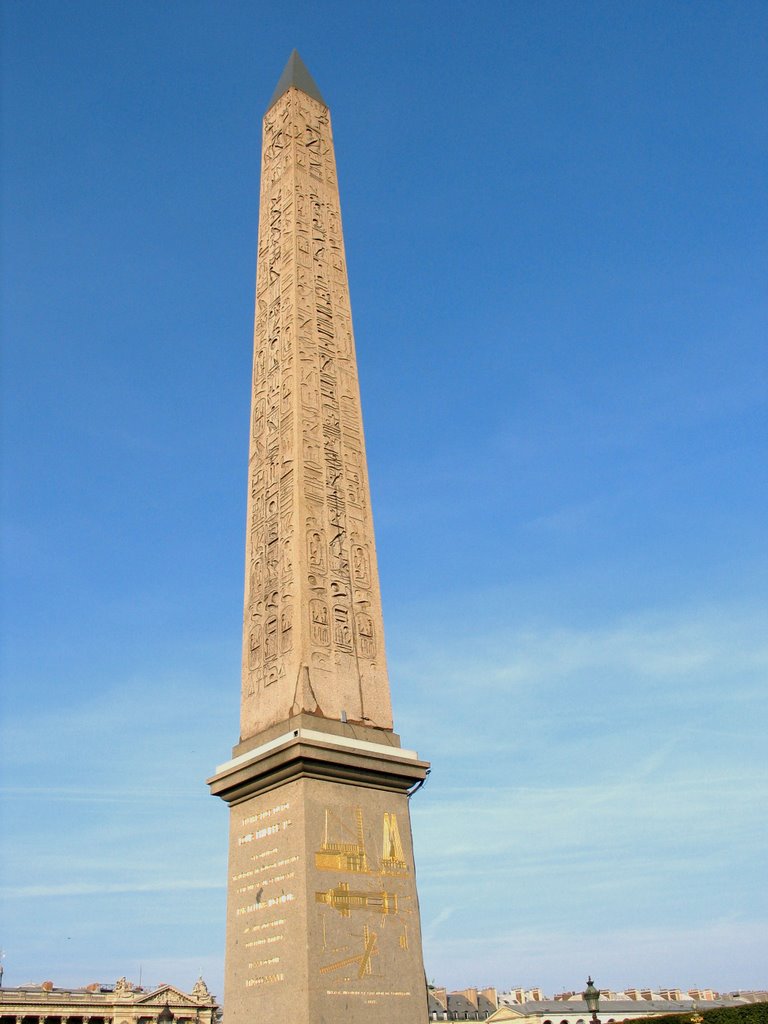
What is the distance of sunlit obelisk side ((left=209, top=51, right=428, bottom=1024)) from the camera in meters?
8.84

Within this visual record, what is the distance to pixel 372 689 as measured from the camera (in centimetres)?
1048

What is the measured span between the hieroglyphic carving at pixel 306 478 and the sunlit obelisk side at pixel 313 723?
2cm

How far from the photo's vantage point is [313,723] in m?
9.58

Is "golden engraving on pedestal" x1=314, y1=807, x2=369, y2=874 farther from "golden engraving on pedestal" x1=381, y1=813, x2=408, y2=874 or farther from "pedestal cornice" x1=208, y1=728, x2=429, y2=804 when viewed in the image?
"pedestal cornice" x1=208, y1=728, x2=429, y2=804

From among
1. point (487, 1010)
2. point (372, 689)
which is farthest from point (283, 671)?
point (487, 1010)

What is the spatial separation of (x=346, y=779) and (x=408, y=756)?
2.63 feet

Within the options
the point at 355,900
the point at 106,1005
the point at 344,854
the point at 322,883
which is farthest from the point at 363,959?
the point at 106,1005

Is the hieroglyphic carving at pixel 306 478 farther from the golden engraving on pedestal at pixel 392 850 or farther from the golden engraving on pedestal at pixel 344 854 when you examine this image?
the golden engraving on pedestal at pixel 344 854

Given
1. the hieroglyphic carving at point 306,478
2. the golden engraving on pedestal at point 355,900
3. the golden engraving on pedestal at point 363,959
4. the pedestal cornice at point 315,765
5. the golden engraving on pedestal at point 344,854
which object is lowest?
the golden engraving on pedestal at point 363,959

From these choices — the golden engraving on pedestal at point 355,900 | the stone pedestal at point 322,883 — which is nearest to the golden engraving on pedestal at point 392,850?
the stone pedestal at point 322,883

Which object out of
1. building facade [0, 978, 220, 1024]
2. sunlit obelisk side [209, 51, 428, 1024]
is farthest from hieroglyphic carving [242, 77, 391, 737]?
building facade [0, 978, 220, 1024]

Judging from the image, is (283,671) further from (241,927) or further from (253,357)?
(253,357)

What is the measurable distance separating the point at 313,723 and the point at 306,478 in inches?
111

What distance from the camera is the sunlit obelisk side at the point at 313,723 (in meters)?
8.84
